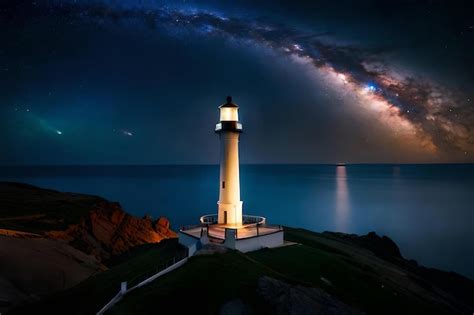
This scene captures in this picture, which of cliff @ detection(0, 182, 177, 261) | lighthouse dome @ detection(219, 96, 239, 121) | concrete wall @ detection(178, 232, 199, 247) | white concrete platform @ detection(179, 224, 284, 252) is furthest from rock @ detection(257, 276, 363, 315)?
cliff @ detection(0, 182, 177, 261)

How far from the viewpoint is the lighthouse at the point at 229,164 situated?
30.2 meters

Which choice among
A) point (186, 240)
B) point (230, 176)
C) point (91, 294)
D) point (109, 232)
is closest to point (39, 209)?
point (109, 232)

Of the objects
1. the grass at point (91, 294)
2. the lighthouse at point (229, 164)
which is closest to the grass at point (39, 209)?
the grass at point (91, 294)

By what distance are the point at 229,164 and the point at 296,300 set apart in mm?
15117

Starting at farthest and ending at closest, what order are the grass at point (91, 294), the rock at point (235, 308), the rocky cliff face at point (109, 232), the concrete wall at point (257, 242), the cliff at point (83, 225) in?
the rocky cliff face at point (109, 232), the cliff at point (83, 225), the concrete wall at point (257, 242), the grass at point (91, 294), the rock at point (235, 308)

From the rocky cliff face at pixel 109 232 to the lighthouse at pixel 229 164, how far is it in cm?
1498

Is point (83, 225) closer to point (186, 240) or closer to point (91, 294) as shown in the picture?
point (186, 240)

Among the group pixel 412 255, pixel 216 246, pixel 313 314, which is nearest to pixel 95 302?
pixel 216 246

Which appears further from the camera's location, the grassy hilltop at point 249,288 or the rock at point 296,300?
the grassy hilltop at point 249,288

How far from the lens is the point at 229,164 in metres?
30.2

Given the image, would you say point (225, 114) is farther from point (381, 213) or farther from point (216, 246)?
point (381, 213)

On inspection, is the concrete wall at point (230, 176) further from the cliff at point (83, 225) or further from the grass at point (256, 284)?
the cliff at point (83, 225)

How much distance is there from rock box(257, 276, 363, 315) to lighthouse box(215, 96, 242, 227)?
13.2 m

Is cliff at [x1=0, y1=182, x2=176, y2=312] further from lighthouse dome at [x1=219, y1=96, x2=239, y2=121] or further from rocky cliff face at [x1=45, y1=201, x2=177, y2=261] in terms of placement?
lighthouse dome at [x1=219, y1=96, x2=239, y2=121]
